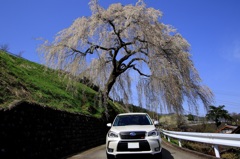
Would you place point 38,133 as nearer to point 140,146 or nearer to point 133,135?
point 133,135

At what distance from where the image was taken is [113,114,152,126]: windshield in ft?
26.7

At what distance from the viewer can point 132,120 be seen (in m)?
8.30

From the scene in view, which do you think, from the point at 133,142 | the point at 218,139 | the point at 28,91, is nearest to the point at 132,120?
the point at 133,142

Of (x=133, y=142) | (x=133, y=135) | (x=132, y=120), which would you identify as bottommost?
(x=133, y=142)

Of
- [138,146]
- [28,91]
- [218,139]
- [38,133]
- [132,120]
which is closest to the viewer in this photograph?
[218,139]

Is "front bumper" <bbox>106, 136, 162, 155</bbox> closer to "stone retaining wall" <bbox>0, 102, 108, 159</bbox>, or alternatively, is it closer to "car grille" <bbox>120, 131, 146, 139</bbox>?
"car grille" <bbox>120, 131, 146, 139</bbox>

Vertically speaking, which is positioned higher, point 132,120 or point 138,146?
point 132,120

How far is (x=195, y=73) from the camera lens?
14531mm

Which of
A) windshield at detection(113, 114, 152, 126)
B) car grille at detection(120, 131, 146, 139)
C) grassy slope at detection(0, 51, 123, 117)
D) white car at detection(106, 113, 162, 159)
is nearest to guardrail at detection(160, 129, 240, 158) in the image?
white car at detection(106, 113, 162, 159)

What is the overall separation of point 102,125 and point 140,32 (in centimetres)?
719

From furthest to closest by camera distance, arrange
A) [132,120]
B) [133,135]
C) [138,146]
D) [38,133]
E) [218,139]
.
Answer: [132,120], [38,133], [133,135], [138,146], [218,139]

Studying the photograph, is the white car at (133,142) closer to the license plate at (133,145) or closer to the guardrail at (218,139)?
the license plate at (133,145)

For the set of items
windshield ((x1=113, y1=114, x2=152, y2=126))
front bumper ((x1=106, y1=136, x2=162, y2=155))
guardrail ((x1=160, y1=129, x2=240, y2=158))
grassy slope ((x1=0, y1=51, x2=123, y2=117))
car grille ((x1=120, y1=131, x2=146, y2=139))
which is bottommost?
front bumper ((x1=106, y1=136, x2=162, y2=155))

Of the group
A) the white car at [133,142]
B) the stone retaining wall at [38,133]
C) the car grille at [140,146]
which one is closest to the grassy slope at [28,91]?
the stone retaining wall at [38,133]
